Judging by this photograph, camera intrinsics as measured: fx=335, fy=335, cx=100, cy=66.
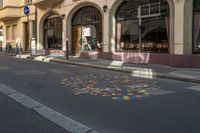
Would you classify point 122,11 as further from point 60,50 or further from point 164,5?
point 60,50

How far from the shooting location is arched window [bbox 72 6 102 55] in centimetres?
2223

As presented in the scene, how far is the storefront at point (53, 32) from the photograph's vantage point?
26772 millimetres

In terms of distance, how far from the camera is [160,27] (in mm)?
17297

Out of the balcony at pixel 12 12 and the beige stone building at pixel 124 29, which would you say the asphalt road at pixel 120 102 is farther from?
the balcony at pixel 12 12


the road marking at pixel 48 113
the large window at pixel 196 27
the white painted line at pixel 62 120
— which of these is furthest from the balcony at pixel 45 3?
the white painted line at pixel 62 120

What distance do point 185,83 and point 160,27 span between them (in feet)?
20.1

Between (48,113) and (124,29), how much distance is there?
45.4 ft

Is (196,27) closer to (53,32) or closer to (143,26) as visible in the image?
(143,26)

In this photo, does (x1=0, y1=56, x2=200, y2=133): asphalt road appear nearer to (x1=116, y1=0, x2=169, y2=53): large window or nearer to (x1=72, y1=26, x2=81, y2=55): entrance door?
(x1=116, y1=0, x2=169, y2=53): large window

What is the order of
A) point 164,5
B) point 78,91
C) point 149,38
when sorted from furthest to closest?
point 149,38 < point 164,5 < point 78,91

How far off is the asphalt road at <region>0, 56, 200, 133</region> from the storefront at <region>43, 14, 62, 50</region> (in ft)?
48.1

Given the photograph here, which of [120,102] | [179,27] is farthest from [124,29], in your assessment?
[120,102]

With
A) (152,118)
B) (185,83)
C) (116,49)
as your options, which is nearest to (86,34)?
(116,49)

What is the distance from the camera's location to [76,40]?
2508 cm
